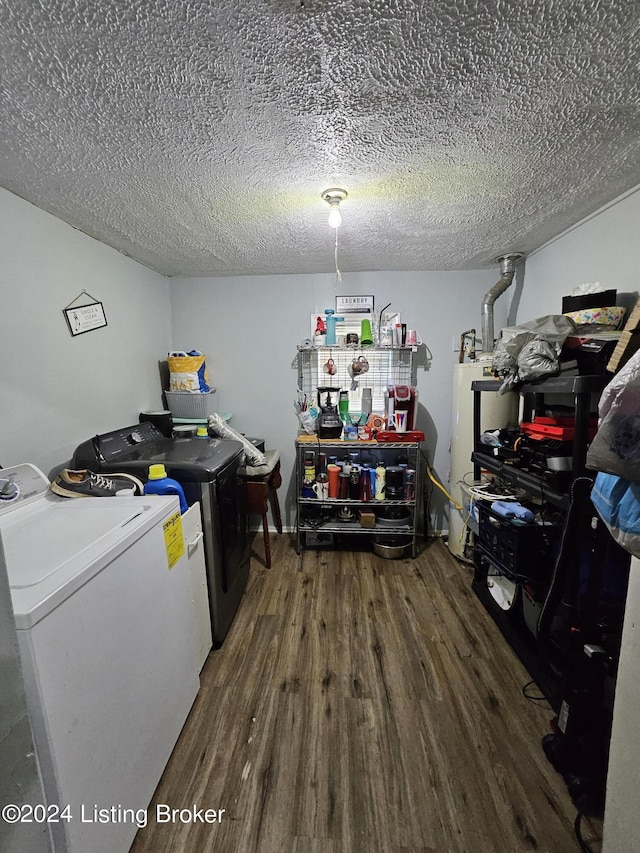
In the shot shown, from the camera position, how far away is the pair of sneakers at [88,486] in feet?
4.50

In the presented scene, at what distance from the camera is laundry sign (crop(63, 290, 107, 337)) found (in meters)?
1.73

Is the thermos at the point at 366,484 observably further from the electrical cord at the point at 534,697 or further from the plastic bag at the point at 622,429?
the plastic bag at the point at 622,429

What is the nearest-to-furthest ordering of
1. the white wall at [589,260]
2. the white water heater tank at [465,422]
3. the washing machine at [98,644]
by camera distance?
the washing machine at [98,644] < the white wall at [589,260] < the white water heater tank at [465,422]

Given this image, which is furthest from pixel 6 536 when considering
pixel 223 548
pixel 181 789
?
pixel 181 789

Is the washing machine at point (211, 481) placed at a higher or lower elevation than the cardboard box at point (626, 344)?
lower

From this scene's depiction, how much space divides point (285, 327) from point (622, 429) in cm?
236

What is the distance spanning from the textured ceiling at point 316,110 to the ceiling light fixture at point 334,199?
44 mm

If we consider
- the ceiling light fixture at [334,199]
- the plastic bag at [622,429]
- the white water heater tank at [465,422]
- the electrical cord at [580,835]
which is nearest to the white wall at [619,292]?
the electrical cord at [580,835]

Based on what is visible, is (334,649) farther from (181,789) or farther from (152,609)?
(152,609)

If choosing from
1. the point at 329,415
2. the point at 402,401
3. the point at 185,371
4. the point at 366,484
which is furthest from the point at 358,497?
the point at 185,371

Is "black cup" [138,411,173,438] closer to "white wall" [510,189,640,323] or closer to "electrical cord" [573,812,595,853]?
"electrical cord" [573,812,595,853]

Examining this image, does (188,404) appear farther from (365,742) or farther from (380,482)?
(365,742)

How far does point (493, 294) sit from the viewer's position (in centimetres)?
231

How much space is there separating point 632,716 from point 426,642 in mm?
1016
